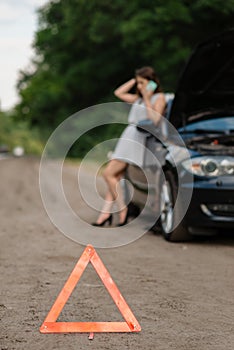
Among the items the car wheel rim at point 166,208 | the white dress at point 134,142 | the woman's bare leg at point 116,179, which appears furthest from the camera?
the woman's bare leg at point 116,179

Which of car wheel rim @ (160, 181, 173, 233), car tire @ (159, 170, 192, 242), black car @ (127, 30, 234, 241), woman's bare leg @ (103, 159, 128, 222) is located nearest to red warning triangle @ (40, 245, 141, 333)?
black car @ (127, 30, 234, 241)

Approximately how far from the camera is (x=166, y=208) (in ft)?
25.5

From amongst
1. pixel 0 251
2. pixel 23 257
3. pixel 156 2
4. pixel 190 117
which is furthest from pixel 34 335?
pixel 156 2

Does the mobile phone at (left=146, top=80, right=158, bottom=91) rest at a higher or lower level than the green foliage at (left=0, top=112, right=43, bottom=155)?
higher

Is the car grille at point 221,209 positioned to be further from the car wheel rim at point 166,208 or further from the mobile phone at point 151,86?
the mobile phone at point 151,86

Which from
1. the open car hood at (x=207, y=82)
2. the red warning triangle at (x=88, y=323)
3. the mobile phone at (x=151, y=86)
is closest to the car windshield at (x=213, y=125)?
the open car hood at (x=207, y=82)

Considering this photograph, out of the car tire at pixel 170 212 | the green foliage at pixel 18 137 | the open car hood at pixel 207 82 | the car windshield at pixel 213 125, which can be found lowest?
the green foliage at pixel 18 137

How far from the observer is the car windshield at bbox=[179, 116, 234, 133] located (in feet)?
→ 25.6

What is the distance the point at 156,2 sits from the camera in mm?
28641

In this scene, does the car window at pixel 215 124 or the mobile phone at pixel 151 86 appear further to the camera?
the mobile phone at pixel 151 86

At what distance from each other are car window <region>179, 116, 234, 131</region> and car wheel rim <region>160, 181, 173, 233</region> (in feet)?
2.44

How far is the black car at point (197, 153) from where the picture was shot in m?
7.10

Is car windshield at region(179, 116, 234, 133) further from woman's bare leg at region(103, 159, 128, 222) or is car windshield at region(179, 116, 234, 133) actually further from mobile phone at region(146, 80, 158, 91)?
woman's bare leg at region(103, 159, 128, 222)

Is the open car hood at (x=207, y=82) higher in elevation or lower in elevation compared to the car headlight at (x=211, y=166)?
higher
